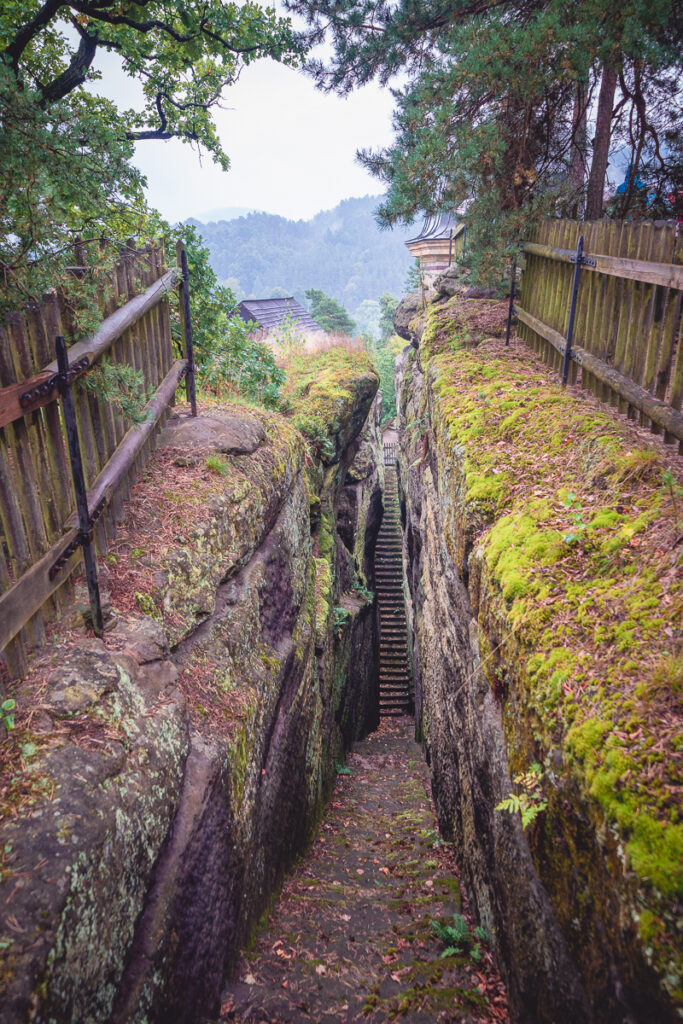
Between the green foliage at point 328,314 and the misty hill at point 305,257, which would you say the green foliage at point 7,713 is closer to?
the green foliage at point 328,314

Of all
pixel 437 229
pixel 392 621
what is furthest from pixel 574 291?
pixel 437 229

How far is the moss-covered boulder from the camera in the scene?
2.15 m

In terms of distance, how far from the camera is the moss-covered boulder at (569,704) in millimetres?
2152

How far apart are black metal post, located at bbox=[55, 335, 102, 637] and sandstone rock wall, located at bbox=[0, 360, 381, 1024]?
291mm

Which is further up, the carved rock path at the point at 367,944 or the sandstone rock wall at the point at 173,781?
the sandstone rock wall at the point at 173,781

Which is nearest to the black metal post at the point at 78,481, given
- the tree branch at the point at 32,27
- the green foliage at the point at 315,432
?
the tree branch at the point at 32,27

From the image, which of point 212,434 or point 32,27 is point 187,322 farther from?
point 32,27

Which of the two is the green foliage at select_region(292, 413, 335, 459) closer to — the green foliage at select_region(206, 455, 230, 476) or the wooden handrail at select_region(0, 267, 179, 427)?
the green foliage at select_region(206, 455, 230, 476)

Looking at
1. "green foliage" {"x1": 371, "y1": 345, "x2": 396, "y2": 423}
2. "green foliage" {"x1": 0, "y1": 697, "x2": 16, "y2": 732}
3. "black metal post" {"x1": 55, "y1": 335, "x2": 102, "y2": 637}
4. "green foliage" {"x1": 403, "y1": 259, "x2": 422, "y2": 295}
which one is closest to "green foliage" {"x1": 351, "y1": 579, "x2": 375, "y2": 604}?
"black metal post" {"x1": 55, "y1": 335, "x2": 102, "y2": 637}

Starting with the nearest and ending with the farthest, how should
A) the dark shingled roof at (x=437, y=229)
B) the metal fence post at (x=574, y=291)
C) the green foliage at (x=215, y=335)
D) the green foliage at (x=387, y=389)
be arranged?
the metal fence post at (x=574, y=291)
the green foliage at (x=215, y=335)
the dark shingled roof at (x=437, y=229)
the green foliage at (x=387, y=389)

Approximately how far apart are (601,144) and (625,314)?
5.30 metres

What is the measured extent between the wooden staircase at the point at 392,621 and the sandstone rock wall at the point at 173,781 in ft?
37.0

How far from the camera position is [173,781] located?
11.6ft

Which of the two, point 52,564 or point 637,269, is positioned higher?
point 637,269
